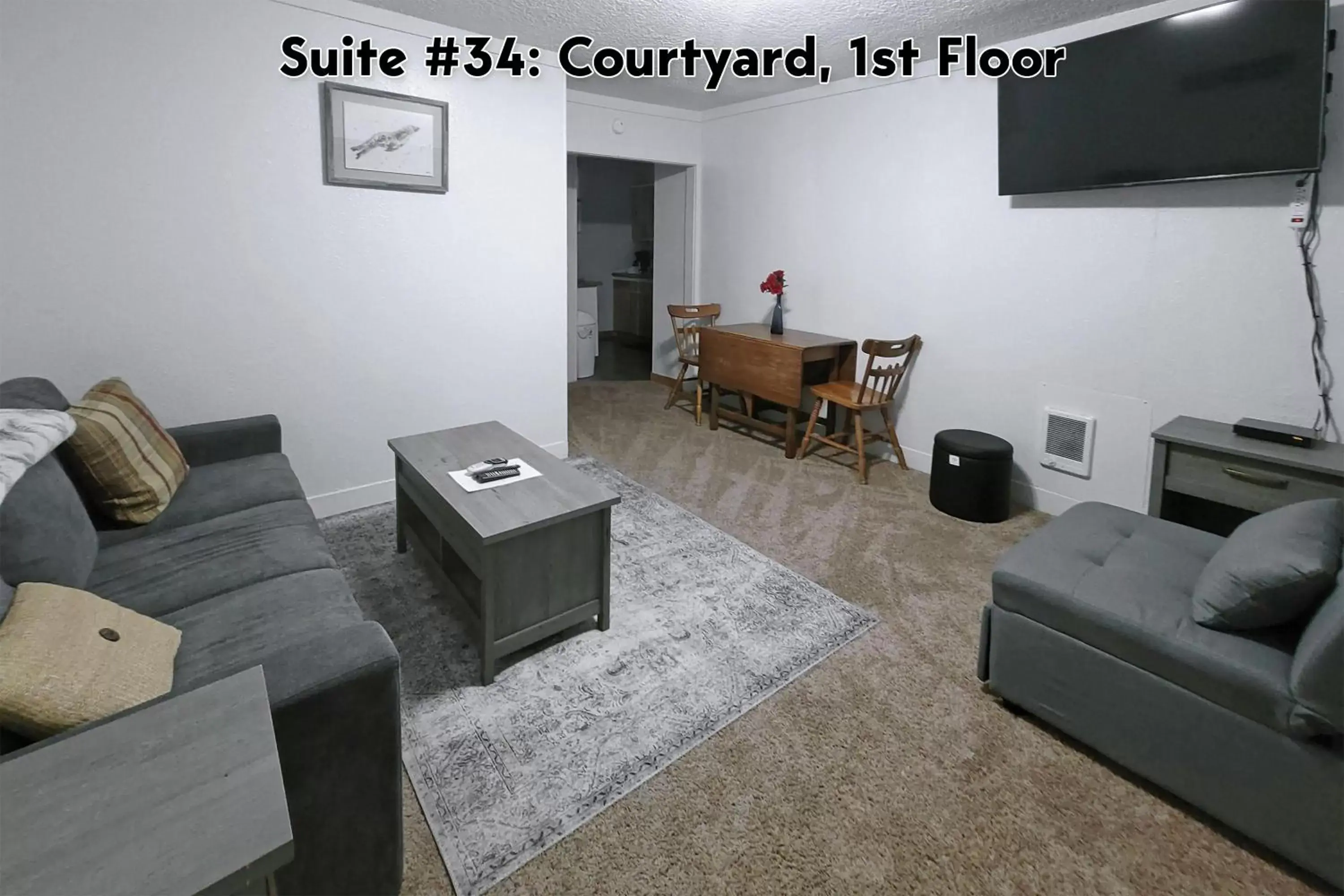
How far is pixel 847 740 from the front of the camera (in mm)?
1877

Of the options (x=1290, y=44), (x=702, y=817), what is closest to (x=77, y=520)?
(x=702, y=817)

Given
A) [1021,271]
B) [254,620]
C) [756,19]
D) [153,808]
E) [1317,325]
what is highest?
[756,19]

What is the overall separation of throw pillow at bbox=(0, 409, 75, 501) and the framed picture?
62.7 inches

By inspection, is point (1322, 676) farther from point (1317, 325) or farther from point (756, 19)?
point (756, 19)

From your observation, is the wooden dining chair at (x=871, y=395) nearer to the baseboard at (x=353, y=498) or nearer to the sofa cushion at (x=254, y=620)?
the baseboard at (x=353, y=498)

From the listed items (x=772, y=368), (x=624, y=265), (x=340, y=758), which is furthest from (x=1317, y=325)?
(x=624, y=265)

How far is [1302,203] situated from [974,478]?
1579 millimetres

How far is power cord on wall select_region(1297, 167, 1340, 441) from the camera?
8.46 ft

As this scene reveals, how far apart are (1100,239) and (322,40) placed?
3.56 metres

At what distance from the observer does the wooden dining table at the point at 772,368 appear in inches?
166

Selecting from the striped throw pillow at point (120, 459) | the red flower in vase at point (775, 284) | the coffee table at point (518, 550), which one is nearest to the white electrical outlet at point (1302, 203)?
the red flower in vase at point (775, 284)

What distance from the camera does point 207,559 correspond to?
6.28 feet

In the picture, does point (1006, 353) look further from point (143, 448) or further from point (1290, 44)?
point (143, 448)

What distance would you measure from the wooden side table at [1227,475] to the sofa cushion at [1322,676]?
3.59ft
